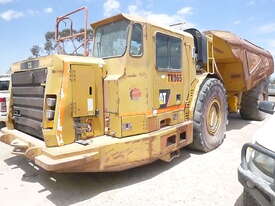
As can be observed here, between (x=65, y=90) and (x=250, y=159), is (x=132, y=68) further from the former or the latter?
(x=250, y=159)

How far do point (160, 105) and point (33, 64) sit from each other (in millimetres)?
2111

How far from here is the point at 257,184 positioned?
227 cm

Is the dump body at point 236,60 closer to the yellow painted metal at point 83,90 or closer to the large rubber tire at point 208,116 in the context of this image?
the large rubber tire at point 208,116

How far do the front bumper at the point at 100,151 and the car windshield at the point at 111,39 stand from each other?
132 centimetres

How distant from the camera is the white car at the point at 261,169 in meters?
2.19

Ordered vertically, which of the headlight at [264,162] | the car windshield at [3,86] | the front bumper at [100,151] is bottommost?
the front bumper at [100,151]

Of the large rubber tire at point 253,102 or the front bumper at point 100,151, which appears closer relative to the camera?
the front bumper at point 100,151

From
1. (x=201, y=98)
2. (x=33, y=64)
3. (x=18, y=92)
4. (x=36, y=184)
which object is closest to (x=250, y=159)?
(x=201, y=98)

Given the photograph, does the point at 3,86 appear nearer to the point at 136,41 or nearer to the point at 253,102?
the point at 136,41

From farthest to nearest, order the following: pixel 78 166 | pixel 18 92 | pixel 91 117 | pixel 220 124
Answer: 1. pixel 220 124
2. pixel 18 92
3. pixel 91 117
4. pixel 78 166

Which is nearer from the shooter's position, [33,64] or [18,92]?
[33,64]

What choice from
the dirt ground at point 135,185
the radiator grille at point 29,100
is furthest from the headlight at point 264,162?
the radiator grille at point 29,100

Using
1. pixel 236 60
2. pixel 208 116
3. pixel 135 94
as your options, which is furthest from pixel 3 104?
pixel 236 60

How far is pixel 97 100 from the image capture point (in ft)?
12.6
